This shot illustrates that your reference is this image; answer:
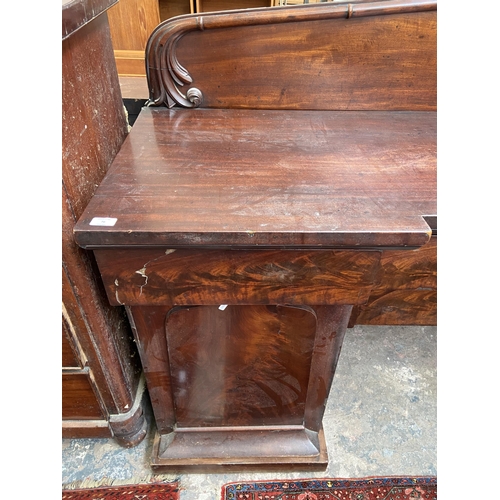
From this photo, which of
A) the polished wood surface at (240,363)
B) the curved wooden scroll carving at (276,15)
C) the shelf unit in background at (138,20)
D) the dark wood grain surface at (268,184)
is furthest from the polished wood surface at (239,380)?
the shelf unit in background at (138,20)

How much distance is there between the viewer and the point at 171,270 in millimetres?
594

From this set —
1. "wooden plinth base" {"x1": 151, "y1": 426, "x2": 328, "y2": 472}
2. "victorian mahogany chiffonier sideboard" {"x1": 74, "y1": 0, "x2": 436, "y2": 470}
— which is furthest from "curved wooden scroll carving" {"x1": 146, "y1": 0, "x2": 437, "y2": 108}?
"wooden plinth base" {"x1": 151, "y1": 426, "x2": 328, "y2": 472}

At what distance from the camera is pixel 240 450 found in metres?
0.94

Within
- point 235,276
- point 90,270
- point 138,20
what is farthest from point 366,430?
point 138,20

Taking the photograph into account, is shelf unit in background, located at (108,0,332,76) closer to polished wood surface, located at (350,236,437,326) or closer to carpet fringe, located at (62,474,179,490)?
polished wood surface, located at (350,236,437,326)

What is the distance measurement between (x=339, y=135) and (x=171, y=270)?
1.59ft

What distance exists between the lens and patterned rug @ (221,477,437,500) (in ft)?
3.02

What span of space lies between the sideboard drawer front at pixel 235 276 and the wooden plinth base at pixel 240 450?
47 centimetres

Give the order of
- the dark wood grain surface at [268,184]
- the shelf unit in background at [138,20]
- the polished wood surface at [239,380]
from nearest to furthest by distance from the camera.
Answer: the dark wood grain surface at [268,184], the polished wood surface at [239,380], the shelf unit in background at [138,20]

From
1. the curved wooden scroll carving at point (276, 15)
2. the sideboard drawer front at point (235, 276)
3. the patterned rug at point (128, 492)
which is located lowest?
the patterned rug at point (128, 492)

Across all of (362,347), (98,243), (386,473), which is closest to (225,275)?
(98,243)

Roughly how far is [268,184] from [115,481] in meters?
0.81

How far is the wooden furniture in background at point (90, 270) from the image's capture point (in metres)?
0.62

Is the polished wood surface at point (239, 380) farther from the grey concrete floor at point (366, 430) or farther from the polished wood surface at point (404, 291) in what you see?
the polished wood surface at point (404, 291)
